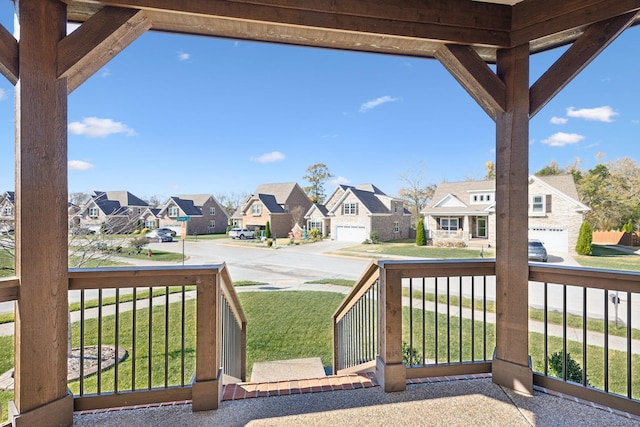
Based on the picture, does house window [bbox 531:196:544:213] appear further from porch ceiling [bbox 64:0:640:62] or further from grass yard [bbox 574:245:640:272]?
porch ceiling [bbox 64:0:640:62]

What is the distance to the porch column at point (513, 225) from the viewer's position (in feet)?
6.85

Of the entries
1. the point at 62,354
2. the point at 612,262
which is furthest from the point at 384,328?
the point at 62,354

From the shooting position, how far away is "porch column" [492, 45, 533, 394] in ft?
6.85

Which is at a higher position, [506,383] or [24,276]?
[24,276]

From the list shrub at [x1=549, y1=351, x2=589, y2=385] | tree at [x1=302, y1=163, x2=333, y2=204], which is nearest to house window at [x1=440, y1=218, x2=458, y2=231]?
shrub at [x1=549, y1=351, x2=589, y2=385]

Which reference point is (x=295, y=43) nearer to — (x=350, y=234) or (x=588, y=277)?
(x=588, y=277)

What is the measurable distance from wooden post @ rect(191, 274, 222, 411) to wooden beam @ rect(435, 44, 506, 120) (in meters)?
2.21

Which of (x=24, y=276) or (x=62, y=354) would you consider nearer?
(x=24, y=276)

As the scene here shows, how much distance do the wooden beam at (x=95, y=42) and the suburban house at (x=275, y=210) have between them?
13343 millimetres

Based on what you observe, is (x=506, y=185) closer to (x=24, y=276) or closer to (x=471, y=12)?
(x=471, y=12)

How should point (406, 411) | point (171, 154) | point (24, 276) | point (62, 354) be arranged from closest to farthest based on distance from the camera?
point (24, 276) < point (62, 354) < point (406, 411) < point (171, 154)

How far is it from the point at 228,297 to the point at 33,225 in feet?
4.20

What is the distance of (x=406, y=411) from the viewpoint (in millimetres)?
1885

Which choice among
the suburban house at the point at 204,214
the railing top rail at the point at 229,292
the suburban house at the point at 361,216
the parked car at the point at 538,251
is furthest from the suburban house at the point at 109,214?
the suburban house at the point at 204,214
